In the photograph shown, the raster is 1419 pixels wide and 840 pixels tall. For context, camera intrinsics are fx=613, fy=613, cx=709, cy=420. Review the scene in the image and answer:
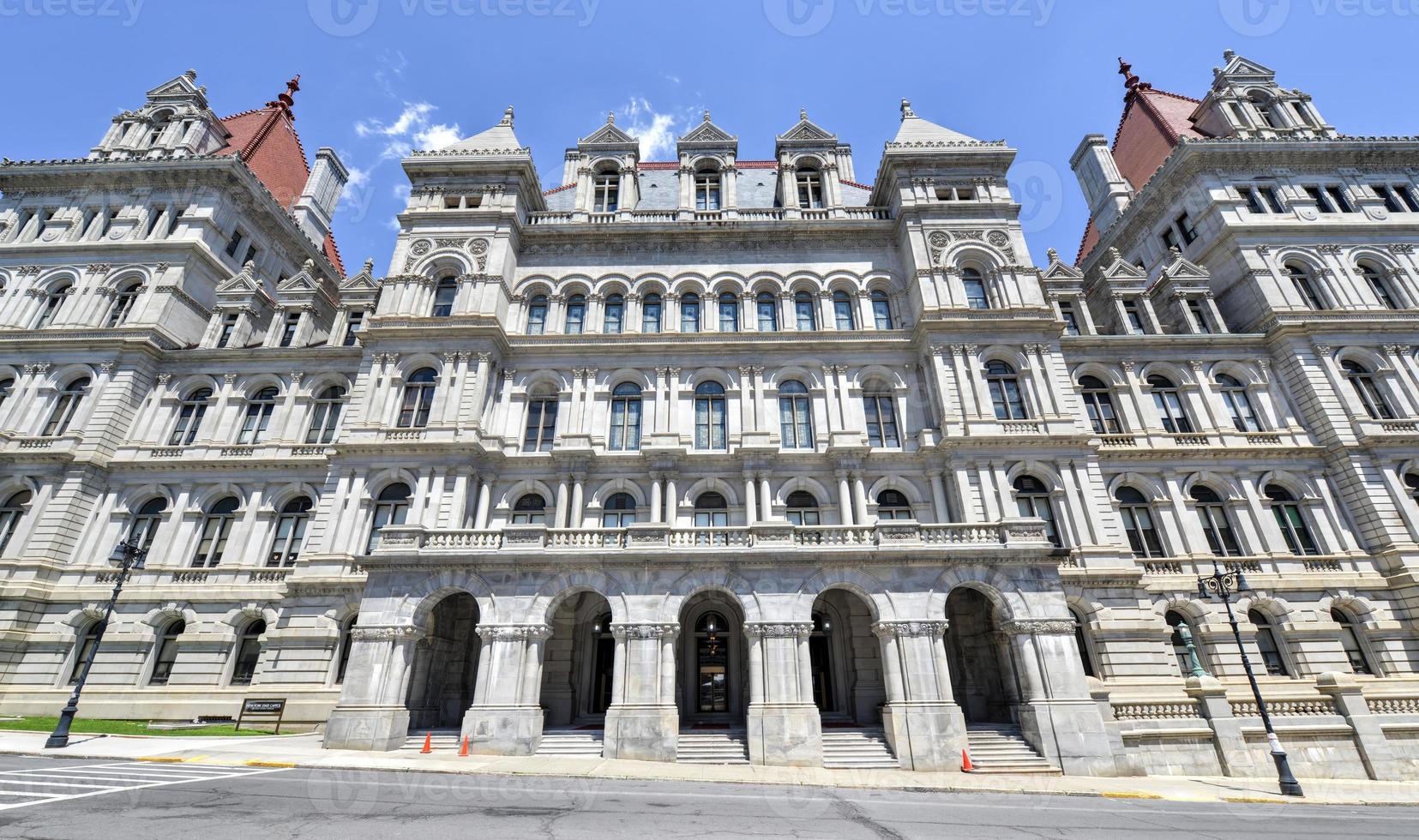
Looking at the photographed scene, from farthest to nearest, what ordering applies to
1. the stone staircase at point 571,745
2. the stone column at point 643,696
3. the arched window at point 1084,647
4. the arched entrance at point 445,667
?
the arched window at point 1084,647, the arched entrance at point 445,667, the stone staircase at point 571,745, the stone column at point 643,696

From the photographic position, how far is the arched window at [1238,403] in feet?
88.8

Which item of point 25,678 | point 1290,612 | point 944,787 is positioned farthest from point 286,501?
point 1290,612

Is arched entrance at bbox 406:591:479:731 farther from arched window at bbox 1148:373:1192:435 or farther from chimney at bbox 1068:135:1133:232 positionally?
chimney at bbox 1068:135:1133:232

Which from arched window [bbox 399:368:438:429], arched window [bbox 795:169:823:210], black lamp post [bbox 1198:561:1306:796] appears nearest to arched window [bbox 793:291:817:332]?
arched window [bbox 795:169:823:210]

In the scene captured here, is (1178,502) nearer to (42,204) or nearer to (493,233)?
(493,233)

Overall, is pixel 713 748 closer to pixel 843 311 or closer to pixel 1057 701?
pixel 1057 701

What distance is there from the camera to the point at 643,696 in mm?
17359

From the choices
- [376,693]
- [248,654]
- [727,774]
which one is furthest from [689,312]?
[248,654]

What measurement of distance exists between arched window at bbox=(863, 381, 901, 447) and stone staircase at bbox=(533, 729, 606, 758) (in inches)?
585

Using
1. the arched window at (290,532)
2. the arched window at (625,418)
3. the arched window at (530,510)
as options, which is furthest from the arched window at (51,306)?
the arched window at (625,418)

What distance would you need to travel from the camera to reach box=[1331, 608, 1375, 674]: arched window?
2280cm

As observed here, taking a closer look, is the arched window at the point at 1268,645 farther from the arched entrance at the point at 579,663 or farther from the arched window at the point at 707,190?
the arched window at the point at 707,190

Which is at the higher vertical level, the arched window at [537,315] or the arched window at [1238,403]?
the arched window at [537,315]

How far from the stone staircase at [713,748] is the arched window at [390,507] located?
13.7 m
